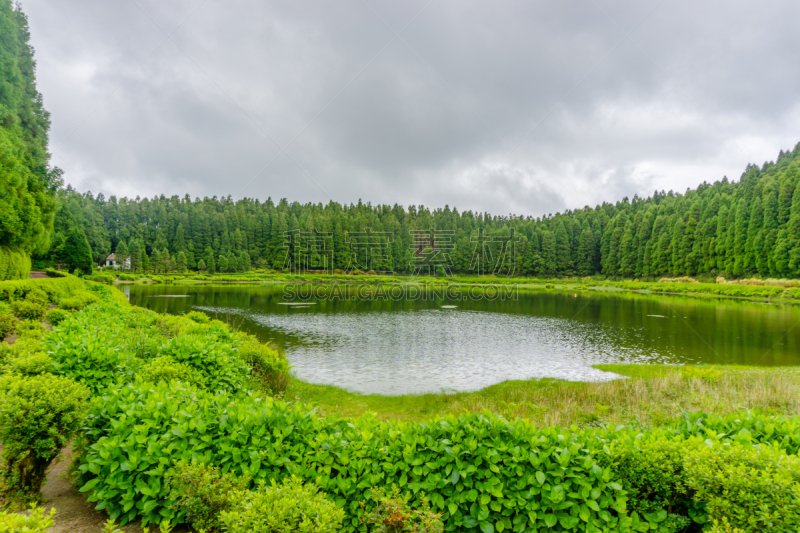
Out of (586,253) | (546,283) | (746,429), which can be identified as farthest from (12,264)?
(586,253)

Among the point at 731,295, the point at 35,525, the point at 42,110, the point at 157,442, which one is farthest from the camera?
the point at 731,295

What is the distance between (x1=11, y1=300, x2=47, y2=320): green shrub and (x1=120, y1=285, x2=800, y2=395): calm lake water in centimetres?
775

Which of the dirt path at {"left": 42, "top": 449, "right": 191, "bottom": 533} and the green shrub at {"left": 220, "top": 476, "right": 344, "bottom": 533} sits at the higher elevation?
the green shrub at {"left": 220, "top": 476, "right": 344, "bottom": 533}

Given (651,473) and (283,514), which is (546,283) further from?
(283,514)

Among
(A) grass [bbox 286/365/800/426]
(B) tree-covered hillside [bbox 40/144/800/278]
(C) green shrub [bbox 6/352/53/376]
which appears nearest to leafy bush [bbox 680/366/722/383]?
(A) grass [bbox 286/365/800/426]

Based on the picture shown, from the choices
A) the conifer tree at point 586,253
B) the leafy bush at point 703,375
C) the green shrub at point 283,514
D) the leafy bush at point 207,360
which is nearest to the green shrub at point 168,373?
the leafy bush at point 207,360

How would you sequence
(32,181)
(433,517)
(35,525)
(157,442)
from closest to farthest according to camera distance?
(35,525) < (433,517) < (157,442) < (32,181)

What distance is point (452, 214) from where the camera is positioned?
433 ft

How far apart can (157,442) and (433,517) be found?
290 centimetres

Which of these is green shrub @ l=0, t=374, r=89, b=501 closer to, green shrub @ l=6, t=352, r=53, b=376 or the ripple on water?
green shrub @ l=6, t=352, r=53, b=376

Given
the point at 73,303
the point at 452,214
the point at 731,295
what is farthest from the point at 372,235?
the point at 73,303

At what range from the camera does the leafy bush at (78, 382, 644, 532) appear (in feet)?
11.8

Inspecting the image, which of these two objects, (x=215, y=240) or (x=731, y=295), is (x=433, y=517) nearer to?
(x=731, y=295)

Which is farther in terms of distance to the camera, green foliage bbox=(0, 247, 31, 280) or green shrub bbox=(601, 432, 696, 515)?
green foliage bbox=(0, 247, 31, 280)
